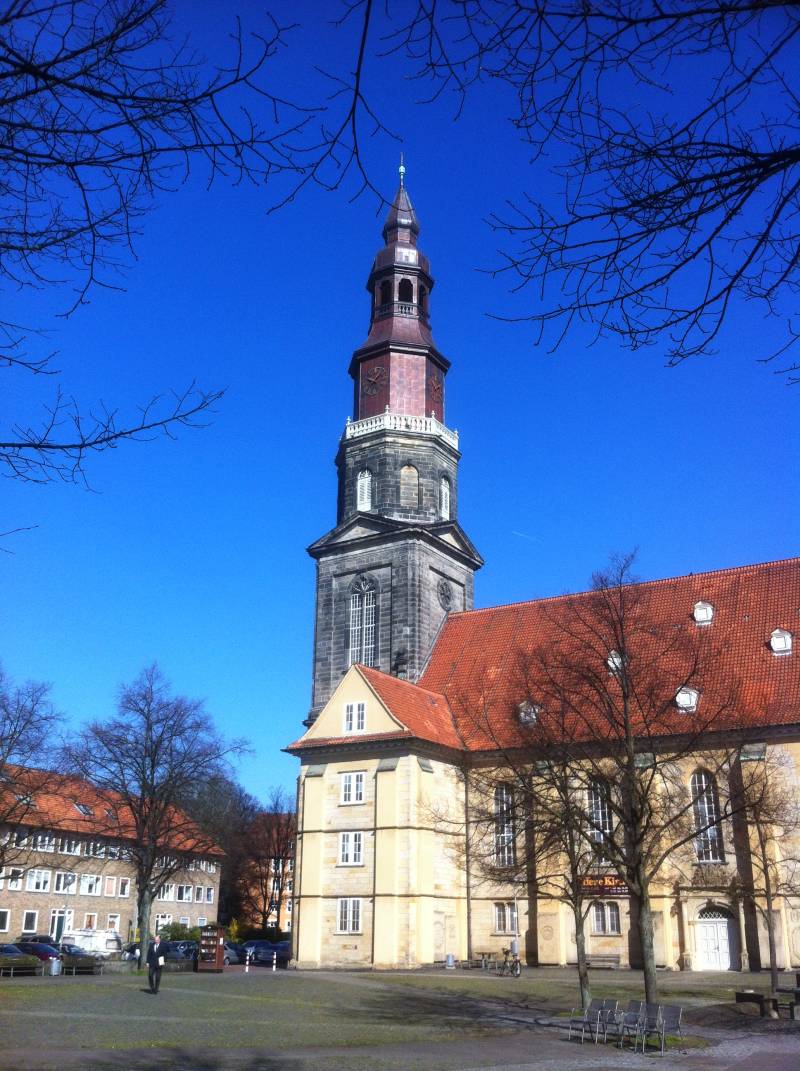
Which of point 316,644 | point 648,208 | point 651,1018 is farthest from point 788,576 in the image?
point 648,208

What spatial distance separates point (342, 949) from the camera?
1451 inches

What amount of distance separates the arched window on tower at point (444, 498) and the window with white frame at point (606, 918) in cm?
1968

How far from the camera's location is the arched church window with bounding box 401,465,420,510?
4775 centimetres

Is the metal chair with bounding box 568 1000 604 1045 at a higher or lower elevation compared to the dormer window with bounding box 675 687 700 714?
lower

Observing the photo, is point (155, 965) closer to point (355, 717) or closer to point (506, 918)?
point (355, 717)

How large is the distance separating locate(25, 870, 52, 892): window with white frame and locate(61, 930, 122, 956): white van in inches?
354

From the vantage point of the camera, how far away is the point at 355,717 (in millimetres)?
39906

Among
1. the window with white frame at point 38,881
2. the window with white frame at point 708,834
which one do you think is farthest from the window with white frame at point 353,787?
the window with white frame at point 38,881

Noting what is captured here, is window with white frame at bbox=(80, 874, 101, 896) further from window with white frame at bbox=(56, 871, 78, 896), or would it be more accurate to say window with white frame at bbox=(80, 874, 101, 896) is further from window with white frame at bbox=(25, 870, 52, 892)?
window with white frame at bbox=(25, 870, 52, 892)

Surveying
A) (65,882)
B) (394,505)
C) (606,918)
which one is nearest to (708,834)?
(606,918)

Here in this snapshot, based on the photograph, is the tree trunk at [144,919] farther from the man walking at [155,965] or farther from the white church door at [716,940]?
the white church door at [716,940]

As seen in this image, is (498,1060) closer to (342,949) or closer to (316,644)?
(342,949)

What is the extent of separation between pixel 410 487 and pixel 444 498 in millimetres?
2279

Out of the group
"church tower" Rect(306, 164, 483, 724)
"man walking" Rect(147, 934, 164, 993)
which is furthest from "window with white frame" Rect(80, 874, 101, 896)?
"man walking" Rect(147, 934, 164, 993)
